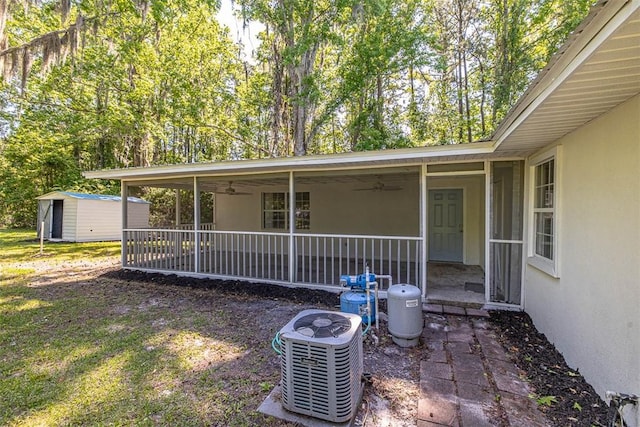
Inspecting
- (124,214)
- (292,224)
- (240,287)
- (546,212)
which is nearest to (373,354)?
(546,212)

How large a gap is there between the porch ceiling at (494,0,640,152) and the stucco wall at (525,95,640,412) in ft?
0.53

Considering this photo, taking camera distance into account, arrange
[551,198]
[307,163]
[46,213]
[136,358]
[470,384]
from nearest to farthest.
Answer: [470,384] → [136,358] → [551,198] → [307,163] → [46,213]

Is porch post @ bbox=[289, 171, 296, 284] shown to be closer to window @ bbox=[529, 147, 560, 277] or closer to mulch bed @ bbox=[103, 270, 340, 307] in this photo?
mulch bed @ bbox=[103, 270, 340, 307]

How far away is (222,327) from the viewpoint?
3965 mm

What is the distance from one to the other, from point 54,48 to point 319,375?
10602 millimetres

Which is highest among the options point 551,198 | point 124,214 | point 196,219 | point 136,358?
point 551,198

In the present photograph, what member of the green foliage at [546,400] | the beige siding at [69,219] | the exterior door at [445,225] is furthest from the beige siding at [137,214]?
the green foliage at [546,400]

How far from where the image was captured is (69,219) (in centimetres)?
1200

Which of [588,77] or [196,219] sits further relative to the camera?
[196,219]

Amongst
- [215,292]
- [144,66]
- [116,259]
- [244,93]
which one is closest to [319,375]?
[215,292]

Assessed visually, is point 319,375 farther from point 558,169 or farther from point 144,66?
point 144,66

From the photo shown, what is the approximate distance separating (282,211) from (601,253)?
24.9ft

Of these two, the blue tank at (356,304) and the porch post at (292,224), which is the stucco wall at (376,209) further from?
the blue tank at (356,304)

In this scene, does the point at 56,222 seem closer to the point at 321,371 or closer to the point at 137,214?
the point at 137,214
